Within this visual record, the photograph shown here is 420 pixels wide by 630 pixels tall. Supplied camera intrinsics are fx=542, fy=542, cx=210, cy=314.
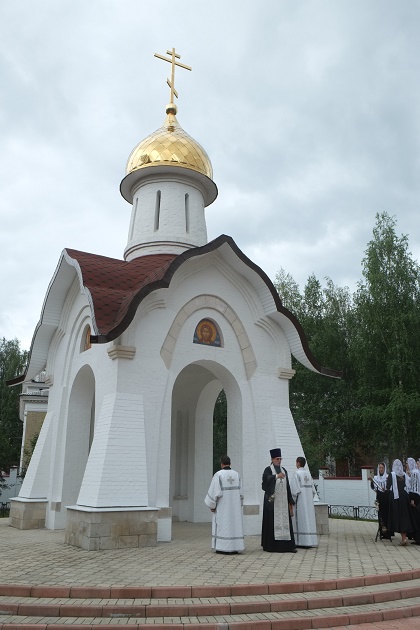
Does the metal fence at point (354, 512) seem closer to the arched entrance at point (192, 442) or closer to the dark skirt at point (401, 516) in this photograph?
the arched entrance at point (192, 442)

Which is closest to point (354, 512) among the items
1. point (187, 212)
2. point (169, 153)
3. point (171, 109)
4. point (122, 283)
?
point (187, 212)

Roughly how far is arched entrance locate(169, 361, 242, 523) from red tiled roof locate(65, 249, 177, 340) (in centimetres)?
252

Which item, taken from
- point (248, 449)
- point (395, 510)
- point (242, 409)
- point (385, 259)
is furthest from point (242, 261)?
point (385, 259)

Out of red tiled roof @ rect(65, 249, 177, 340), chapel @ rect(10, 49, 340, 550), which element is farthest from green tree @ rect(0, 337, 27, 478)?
red tiled roof @ rect(65, 249, 177, 340)

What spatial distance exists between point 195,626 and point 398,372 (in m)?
17.2

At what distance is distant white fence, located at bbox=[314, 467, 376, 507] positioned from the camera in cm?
1714

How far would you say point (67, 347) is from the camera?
40.3ft

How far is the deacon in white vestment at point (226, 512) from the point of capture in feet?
26.5

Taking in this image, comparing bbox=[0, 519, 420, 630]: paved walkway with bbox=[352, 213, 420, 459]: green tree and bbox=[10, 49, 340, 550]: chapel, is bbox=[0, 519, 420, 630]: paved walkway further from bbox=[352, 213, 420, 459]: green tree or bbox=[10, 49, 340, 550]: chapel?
bbox=[352, 213, 420, 459]: green tree

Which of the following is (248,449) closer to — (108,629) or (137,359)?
(137,359)

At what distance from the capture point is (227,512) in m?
8.25

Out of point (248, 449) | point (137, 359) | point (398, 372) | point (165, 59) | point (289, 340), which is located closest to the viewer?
point (137, 359)

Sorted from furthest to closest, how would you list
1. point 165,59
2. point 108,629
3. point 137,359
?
point 165,59
point 137,359
point 108,629

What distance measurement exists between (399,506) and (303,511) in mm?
1692
